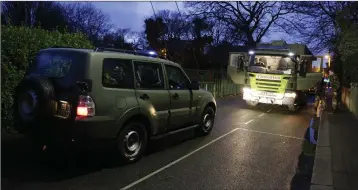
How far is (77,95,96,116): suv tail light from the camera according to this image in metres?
5.21

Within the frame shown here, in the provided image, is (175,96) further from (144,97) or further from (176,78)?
(144,97)

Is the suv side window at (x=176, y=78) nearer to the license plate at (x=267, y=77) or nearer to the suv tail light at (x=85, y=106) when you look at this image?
the suv tail light at (x=85, y=106)

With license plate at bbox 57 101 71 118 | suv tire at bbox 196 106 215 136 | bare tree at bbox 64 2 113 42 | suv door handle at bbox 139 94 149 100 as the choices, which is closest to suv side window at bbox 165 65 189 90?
suv door handle at bbox 139 94 149 100

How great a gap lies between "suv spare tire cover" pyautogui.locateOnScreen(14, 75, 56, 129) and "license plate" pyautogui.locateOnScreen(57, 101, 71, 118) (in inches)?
3.5

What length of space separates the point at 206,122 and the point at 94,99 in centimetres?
397

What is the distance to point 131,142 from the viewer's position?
20.1ft

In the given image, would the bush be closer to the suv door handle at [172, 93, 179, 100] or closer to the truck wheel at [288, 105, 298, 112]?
the suv door handle at [172, 93, 179, 100]

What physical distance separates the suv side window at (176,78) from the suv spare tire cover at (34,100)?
8.26 feet

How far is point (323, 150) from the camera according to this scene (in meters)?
7.23

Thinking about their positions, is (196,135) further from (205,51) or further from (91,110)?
(205,51)

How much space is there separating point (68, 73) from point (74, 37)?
14.2 feet

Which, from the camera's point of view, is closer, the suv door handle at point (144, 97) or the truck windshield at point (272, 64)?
the suv door handle at point (144, 97)

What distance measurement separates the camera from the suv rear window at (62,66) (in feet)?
17.6

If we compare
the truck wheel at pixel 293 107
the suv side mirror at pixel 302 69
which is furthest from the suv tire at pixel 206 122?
the suv side mirror at pixel 302 69
